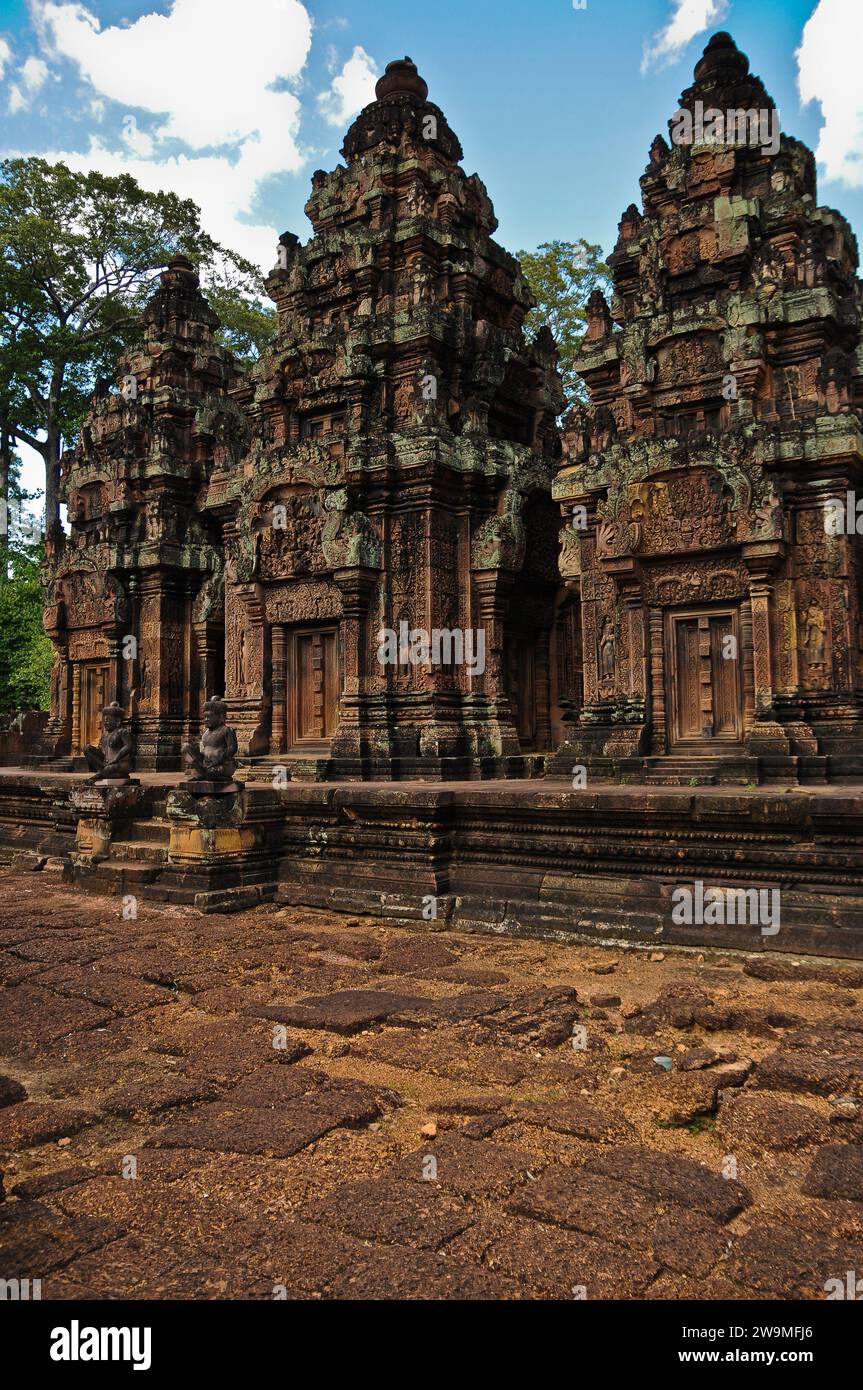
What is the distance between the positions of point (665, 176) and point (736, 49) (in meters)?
1.78

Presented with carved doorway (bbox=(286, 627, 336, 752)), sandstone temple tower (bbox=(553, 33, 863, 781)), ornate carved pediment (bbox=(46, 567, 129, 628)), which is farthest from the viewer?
ornate carved pediment (bbox=(46, 567, 129, 628))

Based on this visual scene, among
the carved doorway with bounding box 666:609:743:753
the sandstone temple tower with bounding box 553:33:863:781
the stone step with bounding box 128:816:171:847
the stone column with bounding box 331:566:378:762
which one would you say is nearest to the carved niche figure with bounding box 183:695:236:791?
the stone step with bounding box 128:816:171:847

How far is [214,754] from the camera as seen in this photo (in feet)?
29.2

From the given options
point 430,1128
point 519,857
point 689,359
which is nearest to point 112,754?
point 519,857

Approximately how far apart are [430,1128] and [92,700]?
48.7ft

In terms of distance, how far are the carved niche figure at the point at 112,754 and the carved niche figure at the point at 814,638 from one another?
7139mm

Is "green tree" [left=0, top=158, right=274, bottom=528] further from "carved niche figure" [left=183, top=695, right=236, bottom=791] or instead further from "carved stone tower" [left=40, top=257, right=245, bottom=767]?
"carved niche figure" [left=183, top=695, right=236, bottom=791]

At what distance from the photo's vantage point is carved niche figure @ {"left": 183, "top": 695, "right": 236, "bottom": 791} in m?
8.88

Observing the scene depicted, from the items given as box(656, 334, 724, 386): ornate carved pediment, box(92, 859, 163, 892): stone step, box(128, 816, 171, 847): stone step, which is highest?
box(656, 334, 724, 386): ornate carved pediment

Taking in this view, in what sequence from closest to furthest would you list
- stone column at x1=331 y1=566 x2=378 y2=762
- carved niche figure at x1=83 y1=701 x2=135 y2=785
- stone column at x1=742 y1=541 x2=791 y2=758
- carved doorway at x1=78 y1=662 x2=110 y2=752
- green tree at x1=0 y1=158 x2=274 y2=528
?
stone column at x1=742 y1=541 x2=791 y2=758, carved niche figure at x1=83 y1=701 x2=135 y2=785, stone column at x1=331 y1=566 x2=378 y2=762, carved doorway at x1=78 y1=662 x2=110 y2=752, green tree at x1=0 y1=158 x2=274 y2=528

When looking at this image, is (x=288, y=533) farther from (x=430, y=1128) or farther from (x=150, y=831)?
(x=430, y=1128)

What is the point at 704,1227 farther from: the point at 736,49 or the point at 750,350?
the point at 736,49

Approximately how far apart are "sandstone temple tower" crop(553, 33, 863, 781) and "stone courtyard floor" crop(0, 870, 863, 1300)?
3580 millimetres

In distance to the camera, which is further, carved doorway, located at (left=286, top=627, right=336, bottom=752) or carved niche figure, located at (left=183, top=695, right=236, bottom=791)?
carved doorway, located at (left=286, top=627, right=336, bottom=752)
